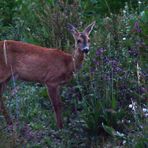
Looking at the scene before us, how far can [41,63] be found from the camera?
8.59 meters

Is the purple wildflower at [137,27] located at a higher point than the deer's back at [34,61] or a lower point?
higher

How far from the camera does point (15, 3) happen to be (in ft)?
38.4

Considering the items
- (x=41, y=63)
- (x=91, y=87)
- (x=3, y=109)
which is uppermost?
(x=41, y=63)

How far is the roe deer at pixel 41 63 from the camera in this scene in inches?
328

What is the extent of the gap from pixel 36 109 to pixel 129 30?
2.12 meters

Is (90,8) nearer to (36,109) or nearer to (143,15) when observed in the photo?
(143,15)

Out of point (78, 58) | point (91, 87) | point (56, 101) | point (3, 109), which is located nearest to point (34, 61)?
point (78, 58)

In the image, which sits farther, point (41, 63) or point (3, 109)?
point (41, 63)

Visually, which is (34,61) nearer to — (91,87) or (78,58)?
(78,58)

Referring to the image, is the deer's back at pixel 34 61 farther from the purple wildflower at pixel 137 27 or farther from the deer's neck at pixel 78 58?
the purple wildflower at pixel 137 27

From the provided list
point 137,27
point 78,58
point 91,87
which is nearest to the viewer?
point 91,87

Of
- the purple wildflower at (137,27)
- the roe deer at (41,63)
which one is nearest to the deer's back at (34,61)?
the roe deer at (41,63)

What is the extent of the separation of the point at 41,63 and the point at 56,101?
0.68m

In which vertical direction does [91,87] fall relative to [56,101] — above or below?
above
